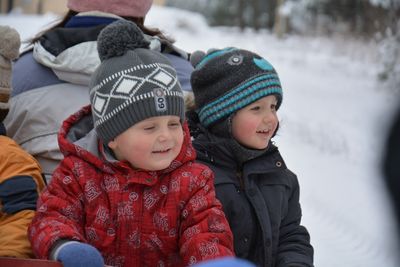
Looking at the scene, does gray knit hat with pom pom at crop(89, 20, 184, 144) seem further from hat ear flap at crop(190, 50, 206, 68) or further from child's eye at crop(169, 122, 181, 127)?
hat ear flap at crop(190, 50, 206, 68)

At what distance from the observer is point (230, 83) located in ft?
9.01

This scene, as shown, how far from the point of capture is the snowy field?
16.3 ft

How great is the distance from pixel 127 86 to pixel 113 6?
3.48 feet

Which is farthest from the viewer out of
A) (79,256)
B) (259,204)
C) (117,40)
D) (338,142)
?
(338,142)

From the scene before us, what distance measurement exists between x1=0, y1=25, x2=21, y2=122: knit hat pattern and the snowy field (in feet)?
3.48

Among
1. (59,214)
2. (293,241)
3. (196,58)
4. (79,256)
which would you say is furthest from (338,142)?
(79,256)

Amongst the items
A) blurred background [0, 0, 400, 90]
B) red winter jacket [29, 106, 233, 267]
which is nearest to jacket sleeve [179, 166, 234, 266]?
red winter jacket [29, 106, 233, 267]

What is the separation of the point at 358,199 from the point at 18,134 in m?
4.08

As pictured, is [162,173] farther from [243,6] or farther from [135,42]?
[243,6]

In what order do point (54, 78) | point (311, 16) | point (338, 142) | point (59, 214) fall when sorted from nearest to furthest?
1. point (59, 214)
2. point (54, 78)
3. point (338, 142)
4. point (311, 16)

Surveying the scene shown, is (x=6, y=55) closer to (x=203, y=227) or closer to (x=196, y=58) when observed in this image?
(x=196, y=58)

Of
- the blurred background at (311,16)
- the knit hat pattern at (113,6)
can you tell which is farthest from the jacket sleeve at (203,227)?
the blurred background at (311,16)

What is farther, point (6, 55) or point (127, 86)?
point (6, 55)

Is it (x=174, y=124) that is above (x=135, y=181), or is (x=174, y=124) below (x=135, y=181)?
above
